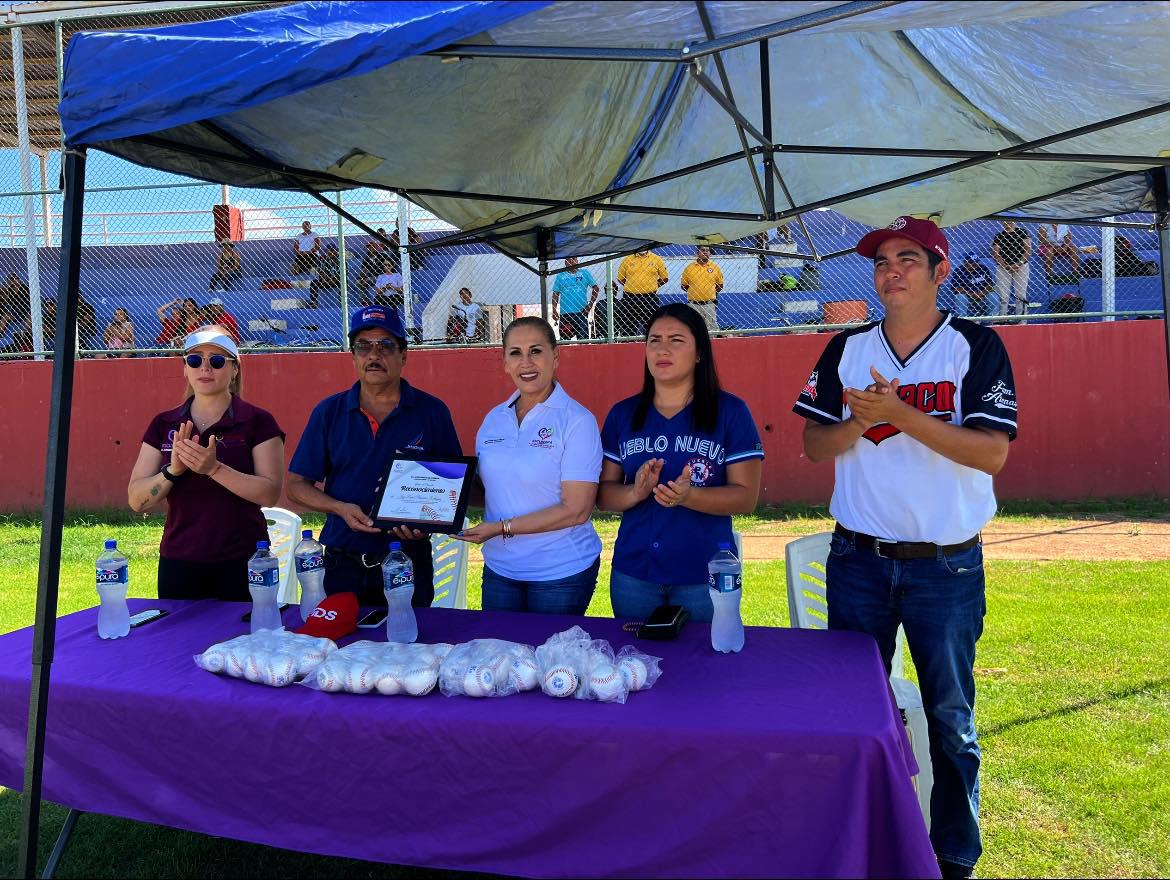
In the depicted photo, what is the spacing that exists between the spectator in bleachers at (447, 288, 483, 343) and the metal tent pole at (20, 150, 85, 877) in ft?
25.0

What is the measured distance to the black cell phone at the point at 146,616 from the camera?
307cm

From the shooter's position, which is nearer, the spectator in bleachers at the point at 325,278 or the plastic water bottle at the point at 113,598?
the plastic water bottle at the point at 113,598

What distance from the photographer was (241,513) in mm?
3488

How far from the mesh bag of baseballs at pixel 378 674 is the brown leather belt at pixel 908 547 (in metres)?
1.40

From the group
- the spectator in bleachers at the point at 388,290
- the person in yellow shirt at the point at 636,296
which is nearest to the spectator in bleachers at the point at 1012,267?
the person in yellow shirt at the point at 636,296

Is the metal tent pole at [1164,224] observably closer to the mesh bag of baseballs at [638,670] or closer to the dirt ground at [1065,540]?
the mesh bag of baseballs at [638,670]

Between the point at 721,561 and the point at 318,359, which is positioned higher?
the point at 318,359

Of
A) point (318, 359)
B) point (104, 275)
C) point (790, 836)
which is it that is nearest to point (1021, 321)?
point (318, 359)

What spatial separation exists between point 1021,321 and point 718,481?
7658 millimetres

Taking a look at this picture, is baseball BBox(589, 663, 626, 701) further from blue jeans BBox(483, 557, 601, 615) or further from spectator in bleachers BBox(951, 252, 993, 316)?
spectator in bleachers BBox(951, 252, 993, 316)

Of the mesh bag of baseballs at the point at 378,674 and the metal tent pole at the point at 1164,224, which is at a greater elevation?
the metal tent pole at the point at 1164,224

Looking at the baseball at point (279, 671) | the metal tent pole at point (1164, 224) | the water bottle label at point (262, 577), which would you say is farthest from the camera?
the metal tent pole at point (1164, 224)

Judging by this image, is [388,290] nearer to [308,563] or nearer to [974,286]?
[974,286]

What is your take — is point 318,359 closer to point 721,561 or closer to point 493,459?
point 493,459
